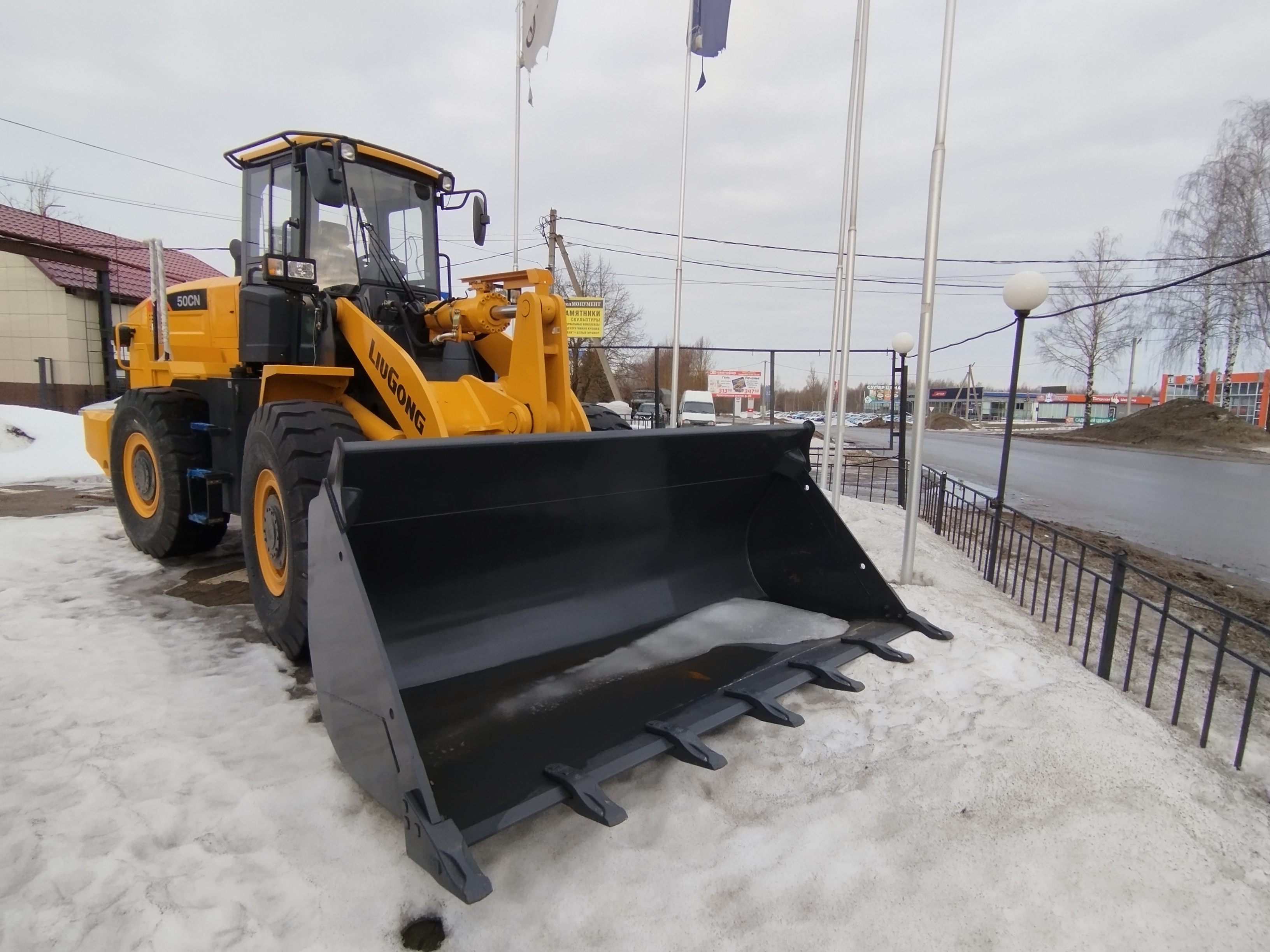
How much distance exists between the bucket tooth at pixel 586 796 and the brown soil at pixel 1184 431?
27.0m

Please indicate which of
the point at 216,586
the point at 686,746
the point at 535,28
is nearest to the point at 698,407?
the point at 535,28

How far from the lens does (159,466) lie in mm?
5301

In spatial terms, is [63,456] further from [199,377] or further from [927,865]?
[927,865]

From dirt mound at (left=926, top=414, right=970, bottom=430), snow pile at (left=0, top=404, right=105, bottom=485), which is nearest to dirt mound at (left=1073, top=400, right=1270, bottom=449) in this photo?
dirt mound at (left=926, top=414, right=970, bottom=430)

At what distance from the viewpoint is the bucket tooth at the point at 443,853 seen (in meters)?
1.67

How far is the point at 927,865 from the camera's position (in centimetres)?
230

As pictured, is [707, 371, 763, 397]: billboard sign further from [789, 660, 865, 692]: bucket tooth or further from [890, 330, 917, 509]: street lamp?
[789, 660, 865, 692]: bucket tooth

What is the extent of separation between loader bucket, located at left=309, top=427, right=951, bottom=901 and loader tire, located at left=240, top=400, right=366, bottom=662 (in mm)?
768

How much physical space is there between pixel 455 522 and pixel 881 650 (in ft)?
6.48

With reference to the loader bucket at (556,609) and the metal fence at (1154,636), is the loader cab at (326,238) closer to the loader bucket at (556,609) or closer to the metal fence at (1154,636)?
the loader bucket at (556,609)

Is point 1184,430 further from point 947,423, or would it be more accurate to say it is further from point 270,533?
point 270,533

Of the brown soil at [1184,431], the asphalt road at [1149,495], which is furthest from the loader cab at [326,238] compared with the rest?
the brown soil at [1184,431]

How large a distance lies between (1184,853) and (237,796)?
3.18 m

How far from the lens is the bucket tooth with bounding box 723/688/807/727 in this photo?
263 cm
